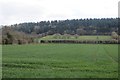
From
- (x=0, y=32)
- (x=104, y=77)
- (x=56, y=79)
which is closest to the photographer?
(x=56, y=79)

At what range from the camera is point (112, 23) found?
186 m

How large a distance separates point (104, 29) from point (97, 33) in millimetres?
7966

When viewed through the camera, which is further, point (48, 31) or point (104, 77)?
point (48, 31)

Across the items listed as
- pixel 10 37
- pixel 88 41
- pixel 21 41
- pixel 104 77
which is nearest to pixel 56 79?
pixel 104 77

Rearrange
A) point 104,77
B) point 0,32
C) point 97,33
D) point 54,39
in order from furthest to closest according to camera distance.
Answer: point 97,33, point 54,39, point 0,32, point 104,77

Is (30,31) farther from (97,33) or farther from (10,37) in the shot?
(10,37)

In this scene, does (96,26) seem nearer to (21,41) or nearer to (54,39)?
(54,39)

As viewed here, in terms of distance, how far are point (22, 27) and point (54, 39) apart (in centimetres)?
5138

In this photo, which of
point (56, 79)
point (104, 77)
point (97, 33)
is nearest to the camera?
point (56, 79)

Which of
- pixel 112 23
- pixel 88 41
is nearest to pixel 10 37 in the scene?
pixel 88 41

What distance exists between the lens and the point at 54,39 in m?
151

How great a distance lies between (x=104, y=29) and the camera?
18300 centimetres

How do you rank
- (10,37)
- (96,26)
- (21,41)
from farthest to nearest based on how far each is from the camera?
(96,26), (21,41), (10,37)

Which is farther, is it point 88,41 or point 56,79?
point 88,41
